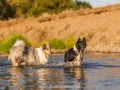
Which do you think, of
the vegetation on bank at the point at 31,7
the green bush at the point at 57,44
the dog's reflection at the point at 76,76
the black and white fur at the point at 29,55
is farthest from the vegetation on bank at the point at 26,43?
the vegetation on bank at the point at 31,7

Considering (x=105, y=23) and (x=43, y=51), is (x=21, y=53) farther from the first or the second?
(x=105, y=23)

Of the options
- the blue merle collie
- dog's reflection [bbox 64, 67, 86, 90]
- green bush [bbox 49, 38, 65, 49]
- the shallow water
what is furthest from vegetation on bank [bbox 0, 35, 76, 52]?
dog's reflection [bbox 64, 67, 86, 90]

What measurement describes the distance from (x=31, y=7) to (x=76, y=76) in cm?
4990

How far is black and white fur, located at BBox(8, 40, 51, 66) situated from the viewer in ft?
72.9

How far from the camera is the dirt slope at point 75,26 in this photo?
4756 centimetres

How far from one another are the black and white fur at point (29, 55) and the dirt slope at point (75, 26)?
21.6 m

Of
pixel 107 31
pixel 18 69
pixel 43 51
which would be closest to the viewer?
pixel 18 69

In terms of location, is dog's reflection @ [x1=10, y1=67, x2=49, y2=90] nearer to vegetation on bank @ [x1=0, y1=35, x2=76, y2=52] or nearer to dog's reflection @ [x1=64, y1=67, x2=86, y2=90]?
dog's reflection @ [x1=64, y1=67, x2=86, y2=90]

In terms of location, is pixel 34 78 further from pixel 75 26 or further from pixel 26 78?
pixel 75 26

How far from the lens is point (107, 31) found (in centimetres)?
4872

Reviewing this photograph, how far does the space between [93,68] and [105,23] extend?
1188 inches

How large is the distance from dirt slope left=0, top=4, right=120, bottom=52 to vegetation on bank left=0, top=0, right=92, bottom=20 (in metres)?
5.89

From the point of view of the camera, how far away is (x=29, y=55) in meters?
22.3

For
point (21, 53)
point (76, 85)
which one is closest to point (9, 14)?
point (21, 53)
